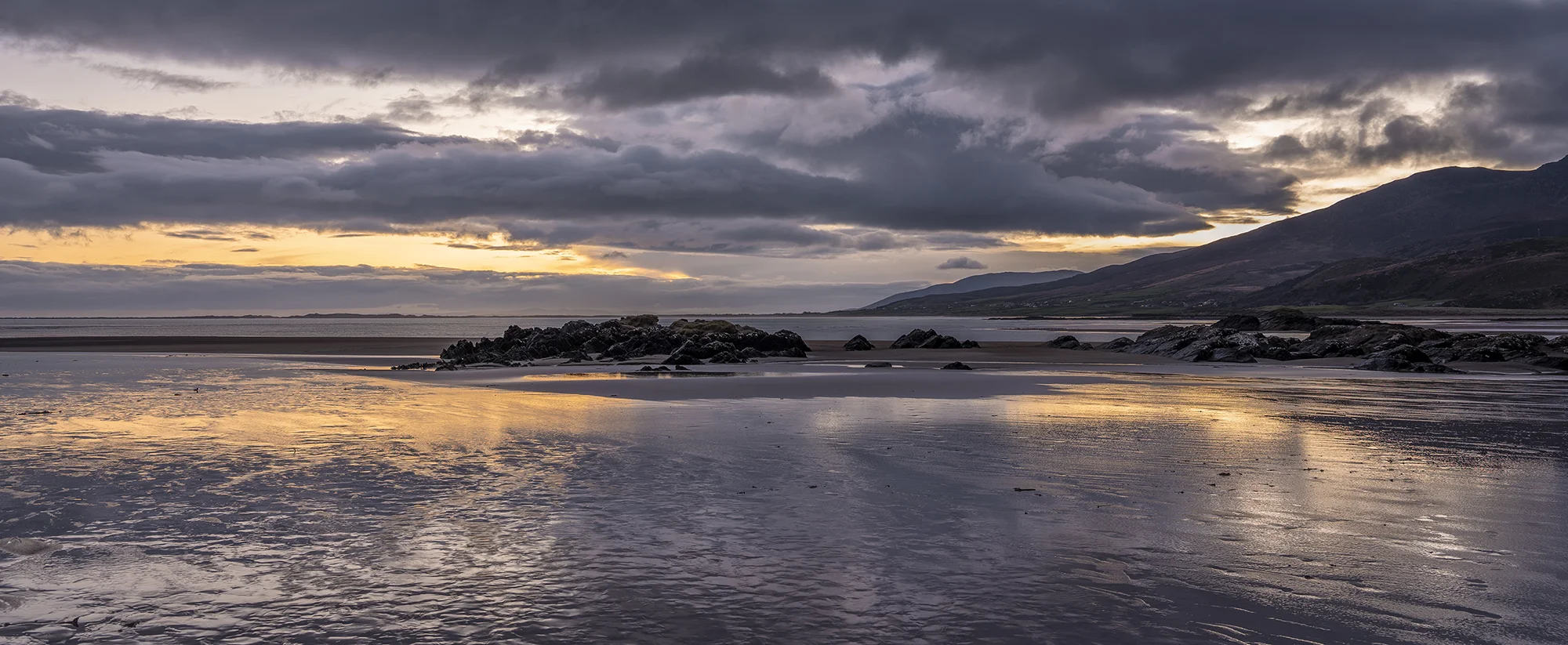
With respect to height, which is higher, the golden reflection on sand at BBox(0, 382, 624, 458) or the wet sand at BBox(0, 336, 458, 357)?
the wet sand at BBox(0, 336, 458, 357)

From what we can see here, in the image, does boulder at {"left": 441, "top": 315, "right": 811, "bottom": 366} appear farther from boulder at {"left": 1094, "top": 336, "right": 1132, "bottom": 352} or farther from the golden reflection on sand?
the golden reflection on sand

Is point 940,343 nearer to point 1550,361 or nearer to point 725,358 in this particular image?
point 725,358

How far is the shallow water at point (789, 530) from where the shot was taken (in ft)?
23.6

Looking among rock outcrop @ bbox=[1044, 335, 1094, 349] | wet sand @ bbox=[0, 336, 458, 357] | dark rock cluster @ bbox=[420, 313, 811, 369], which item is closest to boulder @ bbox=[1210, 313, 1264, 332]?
rock outcrop @ bbox=[1044, 335, 1094, 349]

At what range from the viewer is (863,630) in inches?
275

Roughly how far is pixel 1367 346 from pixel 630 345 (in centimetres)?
3691

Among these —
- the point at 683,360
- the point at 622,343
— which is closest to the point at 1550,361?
the point at 683,360

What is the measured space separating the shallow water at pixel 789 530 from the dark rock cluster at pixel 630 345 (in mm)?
26714

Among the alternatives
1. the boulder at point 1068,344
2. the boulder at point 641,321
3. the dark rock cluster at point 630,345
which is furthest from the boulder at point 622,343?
the boulder at point 1068,344

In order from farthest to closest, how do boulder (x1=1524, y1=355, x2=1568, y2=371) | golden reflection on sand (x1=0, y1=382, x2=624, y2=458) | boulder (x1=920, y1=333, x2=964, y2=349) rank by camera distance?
boulder (x1=920, y1=333, x2=964, y2=349)
boulder (x1=1524, y1=355, x2=1568, y2=371)
golden reflection on sand (x1=0, y1=382, x2=624, y2=458)

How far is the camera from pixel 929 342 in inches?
2404

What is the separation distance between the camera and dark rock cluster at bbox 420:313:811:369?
1869 inches

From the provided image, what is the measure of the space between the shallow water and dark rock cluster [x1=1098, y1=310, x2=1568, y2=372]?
21.0 meters

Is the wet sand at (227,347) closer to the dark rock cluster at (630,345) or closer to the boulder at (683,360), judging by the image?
the dark rock cluster at (630,345)
